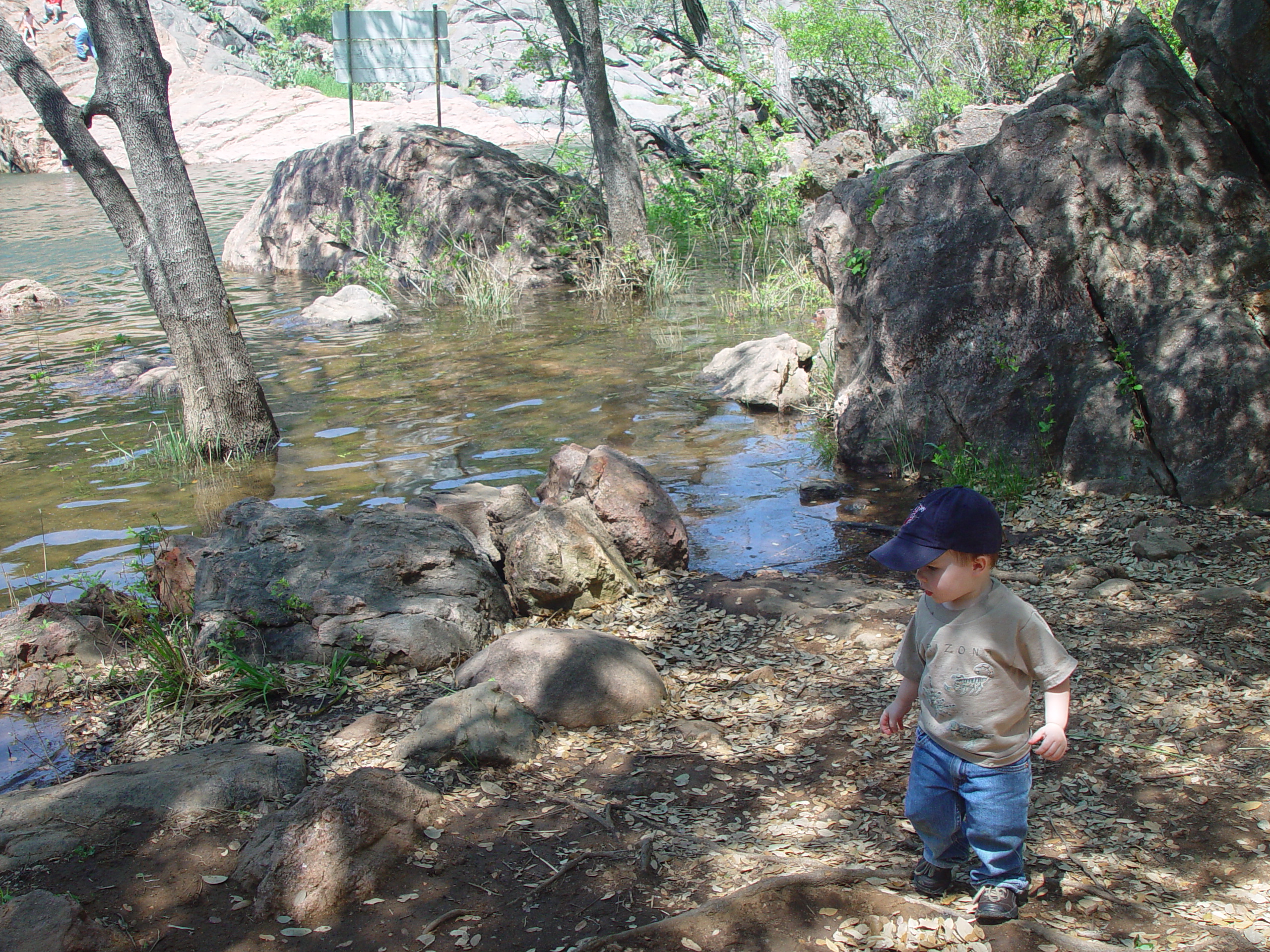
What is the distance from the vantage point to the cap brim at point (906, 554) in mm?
2598

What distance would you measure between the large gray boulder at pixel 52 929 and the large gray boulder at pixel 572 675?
171 cm

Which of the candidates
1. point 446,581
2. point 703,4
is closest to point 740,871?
point 446,581

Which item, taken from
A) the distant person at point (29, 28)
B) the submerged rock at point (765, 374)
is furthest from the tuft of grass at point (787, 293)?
the distant person at point (29, 28)

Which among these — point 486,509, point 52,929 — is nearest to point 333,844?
point 52,929

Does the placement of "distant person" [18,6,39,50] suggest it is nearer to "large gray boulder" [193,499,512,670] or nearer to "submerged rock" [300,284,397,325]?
"submerged rock" [300,284,397,325]

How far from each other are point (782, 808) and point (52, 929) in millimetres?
2173

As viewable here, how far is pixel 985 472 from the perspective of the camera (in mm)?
6285

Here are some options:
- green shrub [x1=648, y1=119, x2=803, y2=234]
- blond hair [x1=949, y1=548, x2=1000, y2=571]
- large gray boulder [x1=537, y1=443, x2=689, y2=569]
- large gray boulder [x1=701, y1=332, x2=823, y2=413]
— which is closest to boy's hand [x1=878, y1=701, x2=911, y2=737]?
blond hair [x1=949, y1=548, x2=1000, y2=571]

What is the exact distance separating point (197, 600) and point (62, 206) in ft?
79.9

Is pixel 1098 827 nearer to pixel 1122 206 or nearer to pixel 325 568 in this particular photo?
pixel 325 568

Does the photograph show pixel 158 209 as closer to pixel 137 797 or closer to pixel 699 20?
pixel 137 797

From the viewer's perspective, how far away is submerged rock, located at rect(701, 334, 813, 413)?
888 cm

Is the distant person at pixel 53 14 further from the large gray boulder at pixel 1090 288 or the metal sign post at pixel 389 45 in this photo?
the large gray boulder at pixel 1090 288

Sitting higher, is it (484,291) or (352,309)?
(484,291)
